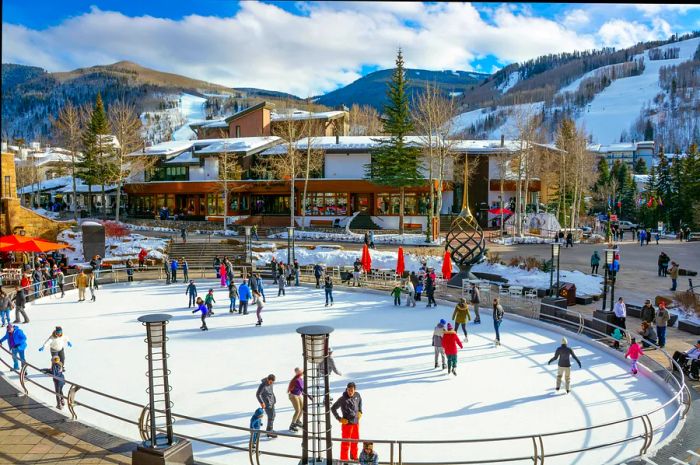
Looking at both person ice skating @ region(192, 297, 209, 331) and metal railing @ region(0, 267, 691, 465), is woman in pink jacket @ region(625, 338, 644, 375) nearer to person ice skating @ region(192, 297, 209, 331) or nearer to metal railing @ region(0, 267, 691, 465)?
metal railing @ region(0, 267, 691, 465)

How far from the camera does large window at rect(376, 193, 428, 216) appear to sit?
45125 millimetres

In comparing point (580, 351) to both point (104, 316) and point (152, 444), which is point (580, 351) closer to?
point (152, 444)

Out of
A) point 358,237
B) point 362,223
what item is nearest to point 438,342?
point 358,237

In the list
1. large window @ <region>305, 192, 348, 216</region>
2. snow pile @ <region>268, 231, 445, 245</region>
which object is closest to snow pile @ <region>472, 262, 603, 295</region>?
snow pile @ <region>268, 231, 445, 245</region>

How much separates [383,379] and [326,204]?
35.5 meters

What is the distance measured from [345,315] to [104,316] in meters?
8.66

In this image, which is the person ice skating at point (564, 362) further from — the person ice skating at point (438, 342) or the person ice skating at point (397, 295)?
the person ice skating at point (397, 295)

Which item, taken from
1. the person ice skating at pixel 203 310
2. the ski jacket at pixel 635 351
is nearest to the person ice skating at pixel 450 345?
the ski jacket at pixel 635 351

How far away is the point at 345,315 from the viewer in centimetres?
1870

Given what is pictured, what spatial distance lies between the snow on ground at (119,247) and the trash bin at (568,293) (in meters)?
23.1

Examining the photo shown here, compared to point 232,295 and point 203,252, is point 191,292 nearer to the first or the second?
point 232,295

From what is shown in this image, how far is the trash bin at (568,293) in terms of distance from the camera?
808 inches

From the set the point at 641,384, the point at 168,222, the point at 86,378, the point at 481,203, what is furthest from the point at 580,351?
the point at 168,222

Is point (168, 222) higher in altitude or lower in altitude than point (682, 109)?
lower
